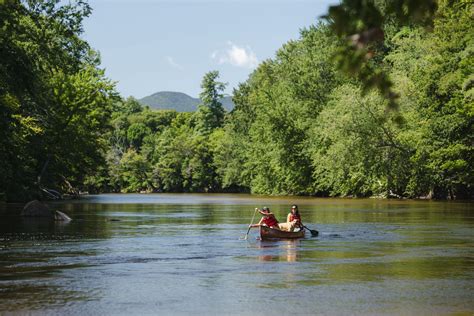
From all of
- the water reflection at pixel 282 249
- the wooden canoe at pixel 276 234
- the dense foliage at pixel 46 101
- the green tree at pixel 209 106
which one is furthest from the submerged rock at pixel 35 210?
the green tree at pixel 209 106

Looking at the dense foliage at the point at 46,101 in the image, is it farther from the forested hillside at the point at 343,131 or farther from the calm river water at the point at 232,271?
the forested hillside at the point at 343,131

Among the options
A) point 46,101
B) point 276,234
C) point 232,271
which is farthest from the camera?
point 46,101

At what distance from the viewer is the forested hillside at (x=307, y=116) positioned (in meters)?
44.5

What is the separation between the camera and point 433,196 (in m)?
74.7

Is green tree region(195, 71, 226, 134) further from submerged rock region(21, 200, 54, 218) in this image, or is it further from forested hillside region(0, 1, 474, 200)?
submerged rock region(21, 200, 54, 218)

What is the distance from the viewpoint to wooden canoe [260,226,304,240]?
102 feet

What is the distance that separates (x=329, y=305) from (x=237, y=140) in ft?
372

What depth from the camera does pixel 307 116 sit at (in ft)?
309

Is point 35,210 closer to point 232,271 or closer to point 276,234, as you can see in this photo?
point 276,234

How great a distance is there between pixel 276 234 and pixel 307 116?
63.5 metres

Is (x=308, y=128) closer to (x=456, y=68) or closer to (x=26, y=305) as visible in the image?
(x=456, y=68)

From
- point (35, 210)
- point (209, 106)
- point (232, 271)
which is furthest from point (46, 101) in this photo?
point (209, 106)

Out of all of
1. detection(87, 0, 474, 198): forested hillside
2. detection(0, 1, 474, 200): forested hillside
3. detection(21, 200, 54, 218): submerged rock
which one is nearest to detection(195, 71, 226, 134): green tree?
detection(87, 0, 474, 198): forested hillside

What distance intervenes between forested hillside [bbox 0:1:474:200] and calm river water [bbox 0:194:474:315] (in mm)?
11082
